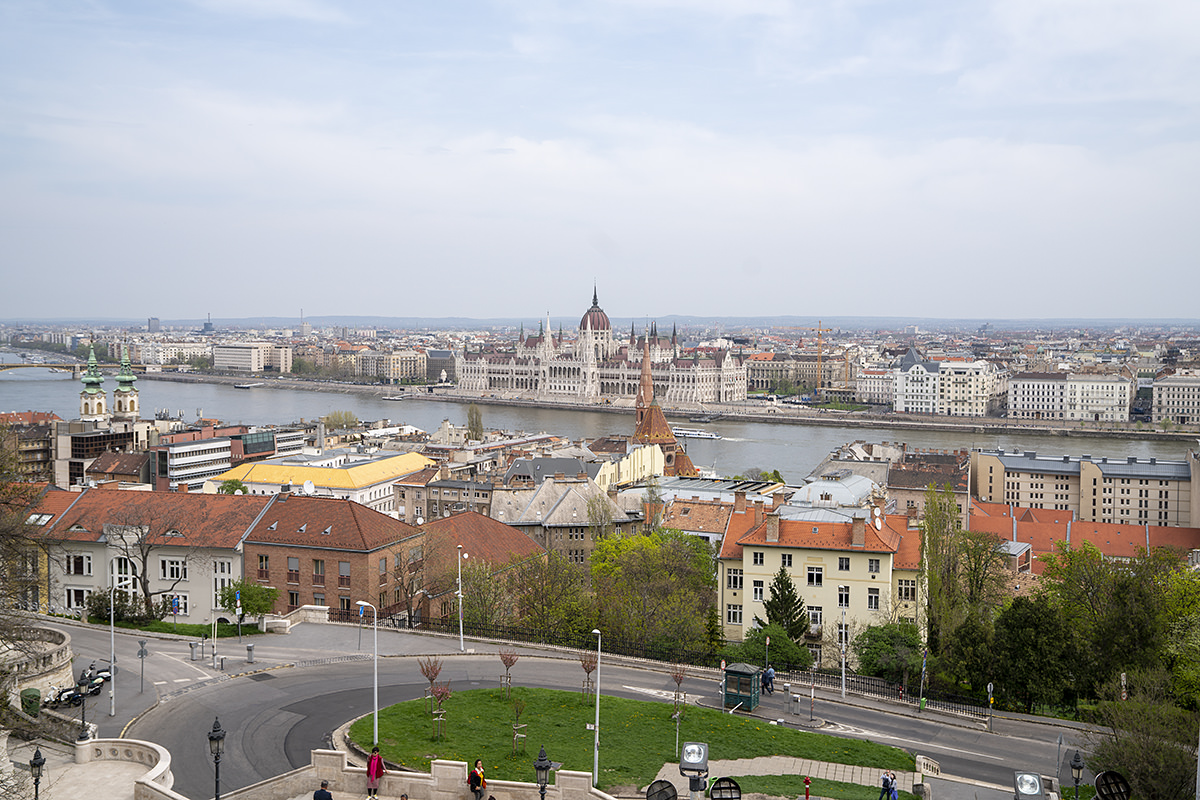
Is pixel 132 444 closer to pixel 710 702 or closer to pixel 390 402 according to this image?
pixel 710 702

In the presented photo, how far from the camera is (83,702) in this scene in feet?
46.6

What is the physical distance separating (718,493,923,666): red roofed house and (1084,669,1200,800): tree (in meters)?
8.12

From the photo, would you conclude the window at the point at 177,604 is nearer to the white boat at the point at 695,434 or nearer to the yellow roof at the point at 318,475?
the yellow roof at the point at 318,475

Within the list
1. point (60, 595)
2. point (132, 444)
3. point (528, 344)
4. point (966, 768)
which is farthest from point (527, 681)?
point (528, 344)

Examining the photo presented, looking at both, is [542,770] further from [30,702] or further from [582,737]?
[30,702]

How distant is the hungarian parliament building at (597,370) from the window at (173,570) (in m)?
97.7

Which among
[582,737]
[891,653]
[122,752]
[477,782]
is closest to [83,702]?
[122,752]

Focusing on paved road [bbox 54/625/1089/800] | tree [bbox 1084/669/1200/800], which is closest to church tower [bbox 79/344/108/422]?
paved road [bbox 54/625/1089/800]

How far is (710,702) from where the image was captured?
53.8 ft

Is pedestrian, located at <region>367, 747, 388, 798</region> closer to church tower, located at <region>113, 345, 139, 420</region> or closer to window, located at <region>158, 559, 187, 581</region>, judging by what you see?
window, located at <region>158, 559, 187, 581</region>

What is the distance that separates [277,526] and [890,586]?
505 inches

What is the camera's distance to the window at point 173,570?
23219mm

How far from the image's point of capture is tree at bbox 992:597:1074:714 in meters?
17.8

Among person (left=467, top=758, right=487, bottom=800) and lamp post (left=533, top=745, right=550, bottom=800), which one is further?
person (left=467, top=758, right=487, bottom=800)
